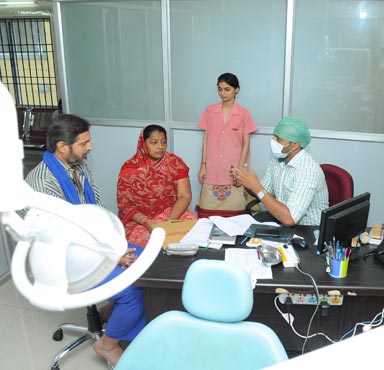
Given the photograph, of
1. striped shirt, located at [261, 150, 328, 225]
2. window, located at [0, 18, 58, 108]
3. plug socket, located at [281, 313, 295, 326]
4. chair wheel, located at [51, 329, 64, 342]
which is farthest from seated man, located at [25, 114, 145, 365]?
window, located at [0, 18, 58, 108]

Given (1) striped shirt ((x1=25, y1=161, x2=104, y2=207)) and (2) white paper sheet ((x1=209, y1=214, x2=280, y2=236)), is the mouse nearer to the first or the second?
(2) white paper sheet ((x1=209, y1=214, x2=280, y2=236))

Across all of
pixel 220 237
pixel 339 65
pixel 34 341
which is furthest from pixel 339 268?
pixel 339 65

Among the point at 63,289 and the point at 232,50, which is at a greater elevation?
the point at 232,50

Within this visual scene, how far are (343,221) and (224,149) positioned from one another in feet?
5.41

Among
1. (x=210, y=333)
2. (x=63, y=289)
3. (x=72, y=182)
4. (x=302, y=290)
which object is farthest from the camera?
(x=72, y=182)

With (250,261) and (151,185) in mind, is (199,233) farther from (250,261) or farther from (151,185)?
(151,185)

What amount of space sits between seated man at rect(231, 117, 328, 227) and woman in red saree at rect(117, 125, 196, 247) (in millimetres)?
610

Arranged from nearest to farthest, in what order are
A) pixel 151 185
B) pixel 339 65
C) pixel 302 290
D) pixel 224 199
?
1. pixel 302 290
2. pixel 151 185
3. pixel 339 65
4. pixel 224 199

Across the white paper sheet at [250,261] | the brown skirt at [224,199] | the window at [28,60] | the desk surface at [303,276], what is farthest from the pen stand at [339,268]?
the window at [28,60]

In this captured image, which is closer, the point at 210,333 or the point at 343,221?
the point at 210,333

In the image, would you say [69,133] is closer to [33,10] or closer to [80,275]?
[80,275]

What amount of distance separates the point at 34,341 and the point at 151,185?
3.76ft

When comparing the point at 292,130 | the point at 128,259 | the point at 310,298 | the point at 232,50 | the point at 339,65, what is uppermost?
the point at 232,50

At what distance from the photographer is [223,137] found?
3248 millimetres
